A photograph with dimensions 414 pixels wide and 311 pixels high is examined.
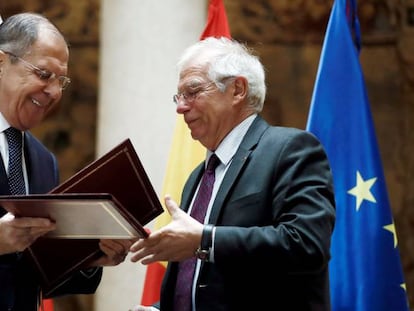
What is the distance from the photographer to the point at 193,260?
3.77m

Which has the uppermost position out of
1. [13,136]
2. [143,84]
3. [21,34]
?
[21,34]

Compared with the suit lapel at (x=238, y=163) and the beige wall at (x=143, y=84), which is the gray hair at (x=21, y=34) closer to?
the suit lapel at (x=238, y=163)

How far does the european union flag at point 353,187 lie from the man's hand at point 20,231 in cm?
171

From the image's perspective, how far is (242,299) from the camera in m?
3.54

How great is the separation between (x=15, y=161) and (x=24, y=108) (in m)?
0.21

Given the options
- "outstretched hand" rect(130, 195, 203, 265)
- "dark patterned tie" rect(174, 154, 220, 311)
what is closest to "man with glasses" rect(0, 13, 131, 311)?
"dark patterned tie" rect(174, 154, 220, 311)

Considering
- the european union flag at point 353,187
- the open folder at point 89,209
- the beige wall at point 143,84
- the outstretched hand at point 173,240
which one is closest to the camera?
the open folder at point 89,209

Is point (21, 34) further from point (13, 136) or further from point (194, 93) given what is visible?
point (194, 93)

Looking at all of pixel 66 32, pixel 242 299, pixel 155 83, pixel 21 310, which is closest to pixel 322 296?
pixel 242 299

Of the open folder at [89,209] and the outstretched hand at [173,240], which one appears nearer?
the open folder at [89,209]

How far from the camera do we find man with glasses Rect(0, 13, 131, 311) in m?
3.85

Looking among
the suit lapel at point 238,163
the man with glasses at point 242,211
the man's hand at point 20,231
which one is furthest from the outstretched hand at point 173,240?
the man's hand at point 20,231

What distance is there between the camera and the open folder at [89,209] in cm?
325

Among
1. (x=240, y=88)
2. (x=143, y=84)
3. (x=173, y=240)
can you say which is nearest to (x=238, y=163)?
(x=240, y=88)
